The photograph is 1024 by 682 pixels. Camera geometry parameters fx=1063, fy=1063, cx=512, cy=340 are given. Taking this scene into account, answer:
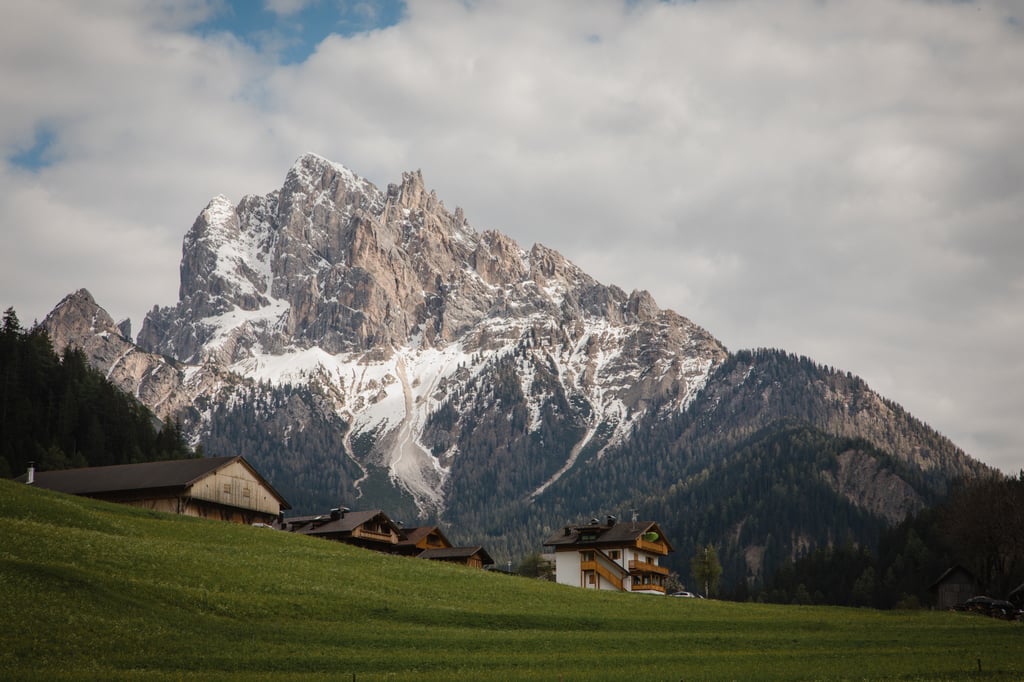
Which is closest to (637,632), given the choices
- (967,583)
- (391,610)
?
(391,610)

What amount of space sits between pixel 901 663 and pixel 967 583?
2672 inches

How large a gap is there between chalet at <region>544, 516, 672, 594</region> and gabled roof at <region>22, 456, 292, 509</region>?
37761 mm

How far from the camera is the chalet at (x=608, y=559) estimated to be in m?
123

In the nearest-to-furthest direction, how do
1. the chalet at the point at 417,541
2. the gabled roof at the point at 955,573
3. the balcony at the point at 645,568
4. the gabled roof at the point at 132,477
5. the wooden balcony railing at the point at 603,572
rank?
the gabled roof at the point at 132,477
the gabled roof at the point at 955,573
the wooden balcony railing at the point at 603,572
the balcony at the point at 645,568
the chalet at the point at 417,541

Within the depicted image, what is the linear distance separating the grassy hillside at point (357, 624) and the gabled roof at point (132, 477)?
24421 mm

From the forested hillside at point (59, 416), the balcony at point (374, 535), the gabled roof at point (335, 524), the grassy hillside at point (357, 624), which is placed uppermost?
the forested hillside at point (59, 416)

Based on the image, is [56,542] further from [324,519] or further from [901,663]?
[324,519]

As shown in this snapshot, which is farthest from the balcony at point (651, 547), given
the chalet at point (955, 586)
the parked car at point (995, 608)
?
the parked car at point (995, 608)

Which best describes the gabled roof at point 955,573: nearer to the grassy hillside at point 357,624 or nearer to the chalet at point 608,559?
the chalet at point 608,559

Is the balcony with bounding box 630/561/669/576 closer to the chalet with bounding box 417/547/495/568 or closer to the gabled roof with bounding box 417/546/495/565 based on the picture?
the chalet with bounding box 417/547/495/568

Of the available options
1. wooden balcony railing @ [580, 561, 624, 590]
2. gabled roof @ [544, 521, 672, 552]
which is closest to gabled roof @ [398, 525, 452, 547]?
gabled roof @ [544, 521, 672, 552]

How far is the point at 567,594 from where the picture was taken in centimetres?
7450

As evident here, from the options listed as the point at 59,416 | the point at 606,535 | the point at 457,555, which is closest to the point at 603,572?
the point at 606,535

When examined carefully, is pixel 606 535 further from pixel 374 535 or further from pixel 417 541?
pixel 374 535
